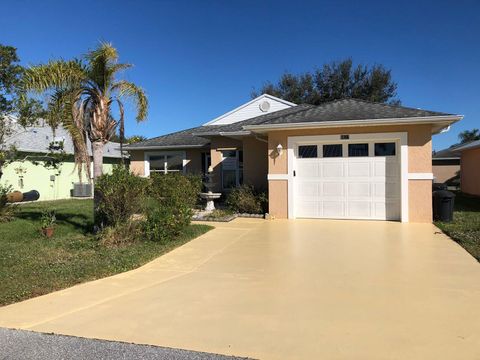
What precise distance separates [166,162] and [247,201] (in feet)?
28.0

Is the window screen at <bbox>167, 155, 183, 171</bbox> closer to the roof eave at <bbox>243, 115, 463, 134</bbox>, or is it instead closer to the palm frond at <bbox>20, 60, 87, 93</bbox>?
the roof eave at <bbox>243, 115, 463, 134</bbox>

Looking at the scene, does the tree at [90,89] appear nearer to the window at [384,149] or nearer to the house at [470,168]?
the window at [384,149]

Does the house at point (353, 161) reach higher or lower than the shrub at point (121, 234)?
higher

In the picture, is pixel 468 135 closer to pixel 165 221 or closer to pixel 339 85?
pixel 339 85

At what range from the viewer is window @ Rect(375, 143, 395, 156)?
11328mm

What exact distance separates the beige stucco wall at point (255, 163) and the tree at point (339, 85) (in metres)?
28.0

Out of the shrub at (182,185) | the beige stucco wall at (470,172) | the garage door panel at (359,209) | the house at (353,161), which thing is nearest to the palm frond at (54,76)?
the shrub at (182,185)

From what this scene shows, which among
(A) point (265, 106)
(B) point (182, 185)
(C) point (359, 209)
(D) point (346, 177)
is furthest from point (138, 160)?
(C) point (359, 209)

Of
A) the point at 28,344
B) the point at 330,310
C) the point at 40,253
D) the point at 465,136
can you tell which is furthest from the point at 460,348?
the point at 465,136

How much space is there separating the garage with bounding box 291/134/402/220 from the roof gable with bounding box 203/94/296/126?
32.2ft

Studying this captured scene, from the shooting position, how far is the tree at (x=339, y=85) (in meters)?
39.9

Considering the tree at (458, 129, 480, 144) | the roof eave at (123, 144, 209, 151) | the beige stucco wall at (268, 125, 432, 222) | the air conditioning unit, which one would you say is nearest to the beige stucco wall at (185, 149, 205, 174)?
the roof eave at (123, 144, 209, 151)

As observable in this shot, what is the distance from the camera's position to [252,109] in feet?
71.7

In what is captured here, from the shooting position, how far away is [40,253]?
7586 millimetres
